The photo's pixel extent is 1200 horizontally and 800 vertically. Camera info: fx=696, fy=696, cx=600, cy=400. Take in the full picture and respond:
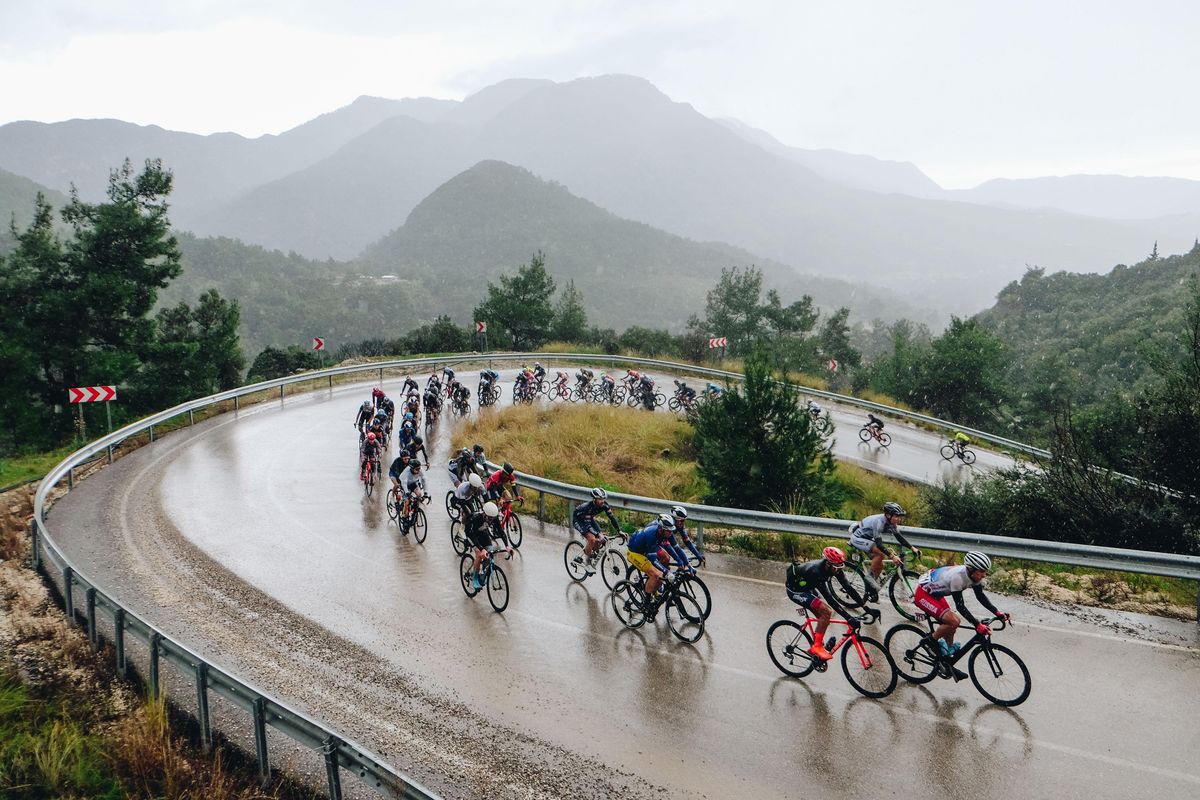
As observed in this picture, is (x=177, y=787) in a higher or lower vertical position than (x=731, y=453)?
lower

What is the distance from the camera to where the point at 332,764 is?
16.8 feet

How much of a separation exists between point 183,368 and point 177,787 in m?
33.8

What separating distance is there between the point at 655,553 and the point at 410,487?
5.79 metres

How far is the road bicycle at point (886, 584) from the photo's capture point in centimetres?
830

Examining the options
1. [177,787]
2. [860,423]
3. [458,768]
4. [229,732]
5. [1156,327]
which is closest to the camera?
[177,787]

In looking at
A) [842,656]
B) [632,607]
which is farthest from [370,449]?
[842,656]

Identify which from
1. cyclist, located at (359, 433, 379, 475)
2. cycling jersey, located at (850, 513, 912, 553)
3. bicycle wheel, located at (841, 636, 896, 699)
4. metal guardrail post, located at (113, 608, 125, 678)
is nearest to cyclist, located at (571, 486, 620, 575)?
cycling jersey, located at (850, 513, 912, 553)

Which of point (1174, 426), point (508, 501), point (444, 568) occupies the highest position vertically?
point (1174, 426)

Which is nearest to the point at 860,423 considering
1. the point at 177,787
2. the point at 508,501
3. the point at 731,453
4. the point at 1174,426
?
the point at 731,453

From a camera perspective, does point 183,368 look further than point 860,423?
Yes

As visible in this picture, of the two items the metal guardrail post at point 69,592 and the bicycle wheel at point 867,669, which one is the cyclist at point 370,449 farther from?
the bicycle wheel at point 867,669

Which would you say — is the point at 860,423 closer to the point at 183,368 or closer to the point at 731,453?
the point at 731,453

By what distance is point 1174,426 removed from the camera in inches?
396

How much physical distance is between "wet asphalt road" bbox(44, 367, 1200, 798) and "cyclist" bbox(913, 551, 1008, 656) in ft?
2.16
